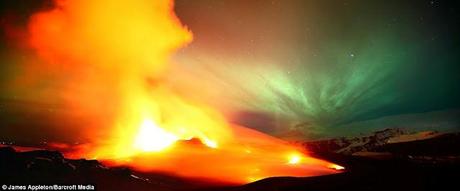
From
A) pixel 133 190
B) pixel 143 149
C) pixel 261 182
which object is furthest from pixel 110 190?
pixel 143 149

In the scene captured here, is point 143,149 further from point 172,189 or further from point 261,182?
point 261,182

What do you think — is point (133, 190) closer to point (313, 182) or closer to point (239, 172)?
point (239, 172)

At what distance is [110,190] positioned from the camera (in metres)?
29.6

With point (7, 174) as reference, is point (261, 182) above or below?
below

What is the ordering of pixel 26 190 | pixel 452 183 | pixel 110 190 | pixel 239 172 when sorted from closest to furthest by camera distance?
pixel 26 190
pixel 110 190
pixel 452 183
pixel 239 172

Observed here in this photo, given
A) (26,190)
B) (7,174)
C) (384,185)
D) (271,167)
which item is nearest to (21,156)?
(7,174)

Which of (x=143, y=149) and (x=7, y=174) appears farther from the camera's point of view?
(x=143, y=149)

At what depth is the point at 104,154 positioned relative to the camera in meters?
49.8

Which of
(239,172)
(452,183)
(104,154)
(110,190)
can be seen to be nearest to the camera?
(110,190)

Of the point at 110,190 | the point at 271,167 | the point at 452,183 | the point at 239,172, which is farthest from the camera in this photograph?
the point at 271,167

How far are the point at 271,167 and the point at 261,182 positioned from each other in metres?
11.6

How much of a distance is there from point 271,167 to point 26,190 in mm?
25149

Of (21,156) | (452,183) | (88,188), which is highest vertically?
(21,156)

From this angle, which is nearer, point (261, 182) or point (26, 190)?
point (26, 190)
